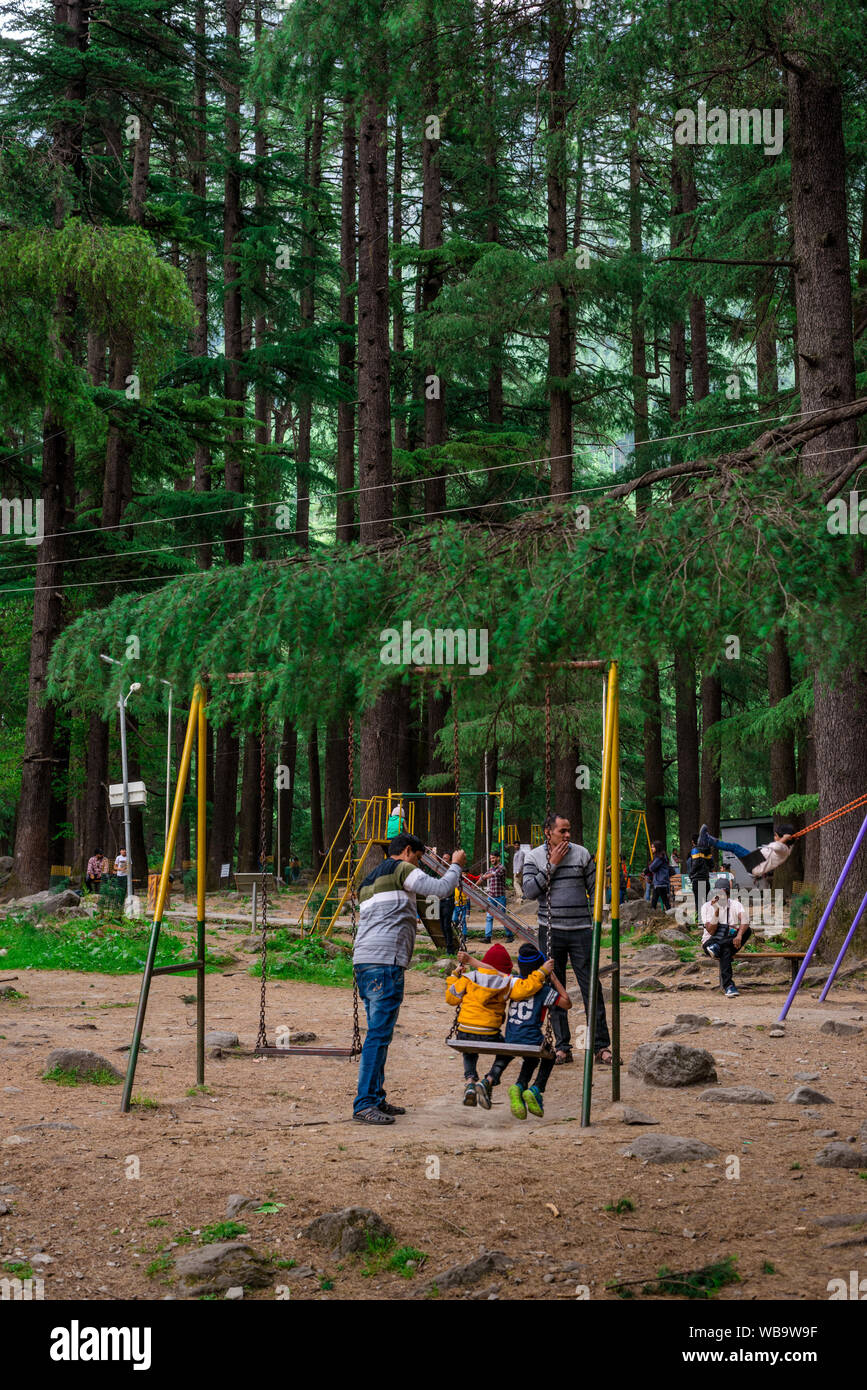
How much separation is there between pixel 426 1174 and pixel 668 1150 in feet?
4.60

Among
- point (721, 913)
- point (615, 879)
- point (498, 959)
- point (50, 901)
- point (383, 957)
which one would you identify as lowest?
point (50, 901)

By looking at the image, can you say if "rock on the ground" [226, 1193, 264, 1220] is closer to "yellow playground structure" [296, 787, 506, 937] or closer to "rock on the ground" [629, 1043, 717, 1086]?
"rock on the ground" [629, 1043, 717, 1086]

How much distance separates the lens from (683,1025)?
38.0ft

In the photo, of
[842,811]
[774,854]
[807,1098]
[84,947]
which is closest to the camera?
[807,1098]

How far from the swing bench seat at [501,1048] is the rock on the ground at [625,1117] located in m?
0.53

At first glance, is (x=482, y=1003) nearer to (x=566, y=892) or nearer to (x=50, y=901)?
(x=566, y=892)

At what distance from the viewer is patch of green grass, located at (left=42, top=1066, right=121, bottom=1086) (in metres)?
8.84

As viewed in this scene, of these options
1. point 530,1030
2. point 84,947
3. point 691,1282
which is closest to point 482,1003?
point 530,1030

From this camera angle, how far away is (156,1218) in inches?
227

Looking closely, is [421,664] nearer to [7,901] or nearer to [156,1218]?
[156,1218]

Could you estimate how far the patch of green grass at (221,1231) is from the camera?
550 cm

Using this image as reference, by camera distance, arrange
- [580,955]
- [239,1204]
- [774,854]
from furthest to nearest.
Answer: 1. [774,854]
2. [580,955]
3. [239,1204]

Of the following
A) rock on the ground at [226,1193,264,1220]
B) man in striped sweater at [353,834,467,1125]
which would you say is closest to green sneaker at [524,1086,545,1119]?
man in striped sweater at [353,834,467,1125]

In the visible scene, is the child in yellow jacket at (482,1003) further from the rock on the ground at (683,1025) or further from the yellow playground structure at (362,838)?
the yellow playground structure at (362,838)
